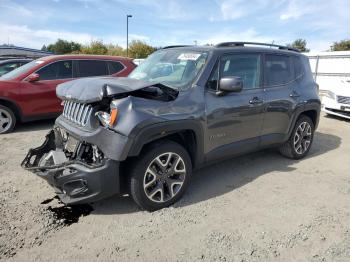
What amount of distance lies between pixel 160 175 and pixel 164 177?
6cm

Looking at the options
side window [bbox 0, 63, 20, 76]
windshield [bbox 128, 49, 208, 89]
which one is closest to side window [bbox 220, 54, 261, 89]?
windshield [bbox 128, 49, 208, 89]

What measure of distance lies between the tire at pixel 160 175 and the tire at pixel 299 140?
2.39 m

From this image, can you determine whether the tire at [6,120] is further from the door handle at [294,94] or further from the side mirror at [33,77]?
the door handle at [294,94]

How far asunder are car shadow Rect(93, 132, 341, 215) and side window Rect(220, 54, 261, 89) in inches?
47.7

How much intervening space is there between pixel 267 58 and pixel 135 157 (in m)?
2.62

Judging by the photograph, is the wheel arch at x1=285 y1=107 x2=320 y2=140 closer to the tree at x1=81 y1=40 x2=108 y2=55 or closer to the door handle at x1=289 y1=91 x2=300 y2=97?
the door handle at x1=289 y1=91 x2=300 y2=97

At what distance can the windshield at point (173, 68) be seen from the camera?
13.0ft

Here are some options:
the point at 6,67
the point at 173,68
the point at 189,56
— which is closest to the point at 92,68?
the point at 6,67

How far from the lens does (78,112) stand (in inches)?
144

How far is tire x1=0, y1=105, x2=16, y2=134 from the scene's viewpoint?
23.2 ft

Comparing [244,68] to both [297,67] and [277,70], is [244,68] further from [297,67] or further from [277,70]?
[297,67]

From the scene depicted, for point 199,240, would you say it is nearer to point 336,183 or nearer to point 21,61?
point 336,183

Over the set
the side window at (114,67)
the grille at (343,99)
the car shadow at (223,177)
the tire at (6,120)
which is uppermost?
the side window at (114,67)

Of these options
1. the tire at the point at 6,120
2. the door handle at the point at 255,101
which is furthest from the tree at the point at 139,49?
the door handle at the point at 255,101
